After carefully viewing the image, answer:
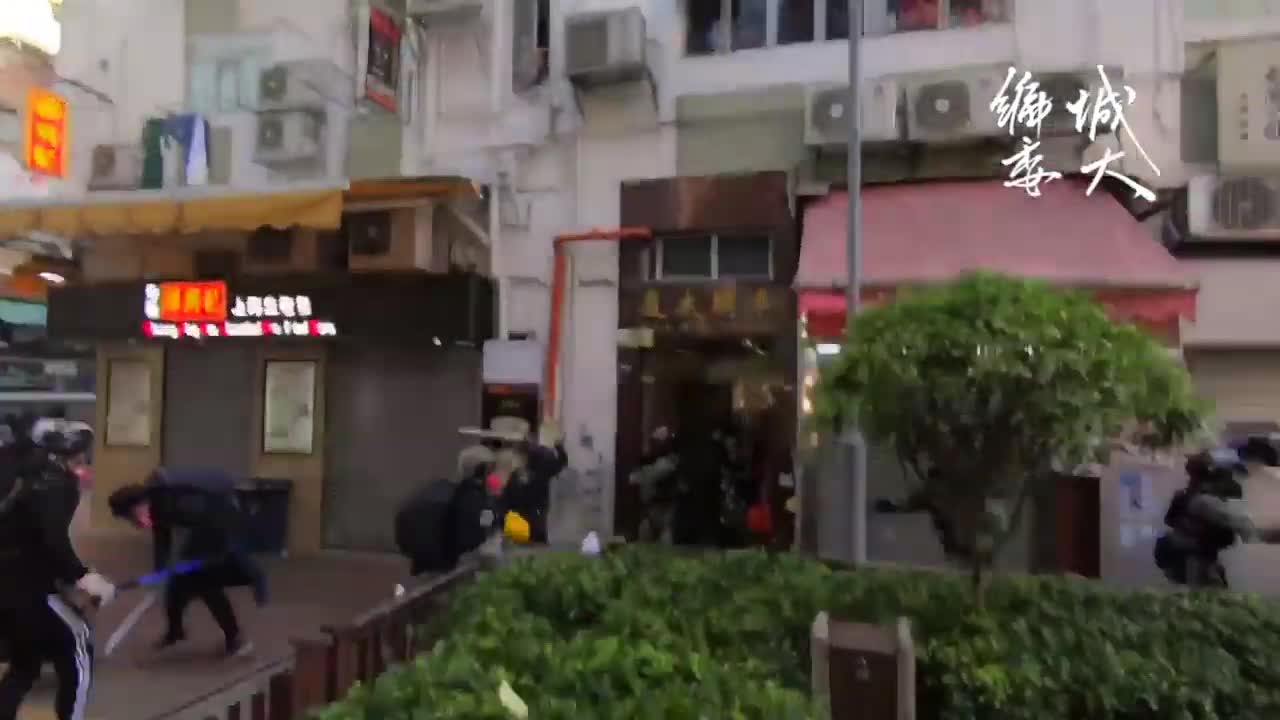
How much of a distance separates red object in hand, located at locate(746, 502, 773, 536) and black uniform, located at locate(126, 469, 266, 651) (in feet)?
16.2

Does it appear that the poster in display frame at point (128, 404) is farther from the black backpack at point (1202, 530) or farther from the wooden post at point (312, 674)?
the black backpack at point (1202, 530)

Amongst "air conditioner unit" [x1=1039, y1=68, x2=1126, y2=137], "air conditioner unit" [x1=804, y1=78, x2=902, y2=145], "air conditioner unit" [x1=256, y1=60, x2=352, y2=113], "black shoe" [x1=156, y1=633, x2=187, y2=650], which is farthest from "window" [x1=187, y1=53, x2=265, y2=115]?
"air conditioner unit" [x1=1039, y1=68, x2=1126, y2=137]

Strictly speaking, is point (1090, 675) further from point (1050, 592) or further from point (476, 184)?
point (476, 184)

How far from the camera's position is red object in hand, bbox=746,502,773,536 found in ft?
33.2

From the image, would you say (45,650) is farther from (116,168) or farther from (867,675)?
(116,168)

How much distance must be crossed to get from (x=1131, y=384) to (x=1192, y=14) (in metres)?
6.75

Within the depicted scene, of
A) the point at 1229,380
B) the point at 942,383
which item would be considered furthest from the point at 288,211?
the point at 1229,380

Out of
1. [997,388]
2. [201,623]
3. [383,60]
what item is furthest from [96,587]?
[383,60]

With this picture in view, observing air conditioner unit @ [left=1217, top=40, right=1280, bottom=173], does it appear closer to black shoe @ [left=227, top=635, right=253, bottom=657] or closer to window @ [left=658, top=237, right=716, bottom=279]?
window @ [left=658, top=237, right=716, bottom=279]

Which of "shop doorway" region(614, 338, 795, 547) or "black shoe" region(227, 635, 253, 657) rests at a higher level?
"shop doorway" region(614, 338, 795, 547)

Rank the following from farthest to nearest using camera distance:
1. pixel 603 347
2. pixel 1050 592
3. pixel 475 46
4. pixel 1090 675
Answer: pixel 475 46, pixel 603 347, pixel 1050 592, pixel 1090 675

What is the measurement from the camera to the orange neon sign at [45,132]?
1081 centimetres

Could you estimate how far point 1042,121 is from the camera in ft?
29.4

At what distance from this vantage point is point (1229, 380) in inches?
362
